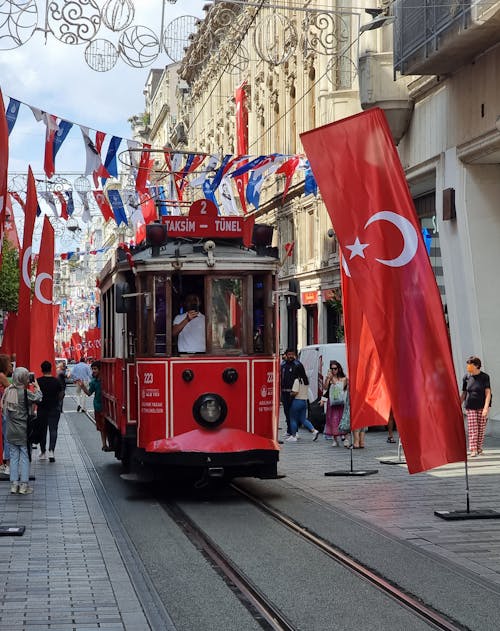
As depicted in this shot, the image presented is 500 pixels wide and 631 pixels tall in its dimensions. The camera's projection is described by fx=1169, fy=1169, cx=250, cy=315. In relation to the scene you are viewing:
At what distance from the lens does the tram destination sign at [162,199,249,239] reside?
A: 48.4ft

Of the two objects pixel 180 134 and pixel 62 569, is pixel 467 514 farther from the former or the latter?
pixel 180 134

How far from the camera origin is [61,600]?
27.2 ft

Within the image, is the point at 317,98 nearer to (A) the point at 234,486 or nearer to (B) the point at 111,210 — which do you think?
(B) the point at 111,210

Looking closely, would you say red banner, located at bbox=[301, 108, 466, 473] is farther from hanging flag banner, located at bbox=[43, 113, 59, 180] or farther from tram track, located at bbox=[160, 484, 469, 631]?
hanging flag banner, located at bbox=[43, 113, 59, 180]

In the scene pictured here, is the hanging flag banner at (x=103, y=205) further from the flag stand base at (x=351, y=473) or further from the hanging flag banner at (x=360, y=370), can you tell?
the hanging flag banner at (x=360, y=370)

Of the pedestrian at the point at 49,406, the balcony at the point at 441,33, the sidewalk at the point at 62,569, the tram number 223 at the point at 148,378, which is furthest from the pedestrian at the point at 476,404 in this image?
the tram number 223 at the point at 148,378

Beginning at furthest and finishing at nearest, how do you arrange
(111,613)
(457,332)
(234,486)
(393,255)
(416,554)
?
(457,332) < (234,486) < (393,255) < (416,554) < (111,613)

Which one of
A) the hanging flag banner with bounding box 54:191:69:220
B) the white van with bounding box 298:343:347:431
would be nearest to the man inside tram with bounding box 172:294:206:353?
the white van with bounding box 298:343:347:431

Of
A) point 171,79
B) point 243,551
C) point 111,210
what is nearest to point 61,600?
Result: point 243,551

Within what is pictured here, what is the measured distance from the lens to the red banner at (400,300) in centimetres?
1155

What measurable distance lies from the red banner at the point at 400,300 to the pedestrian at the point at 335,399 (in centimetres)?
1087

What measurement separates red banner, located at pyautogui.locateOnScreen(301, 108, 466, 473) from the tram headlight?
312cm

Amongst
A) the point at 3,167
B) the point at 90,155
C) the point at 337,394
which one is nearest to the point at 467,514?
the point at 3,167

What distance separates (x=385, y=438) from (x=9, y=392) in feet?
38.7
